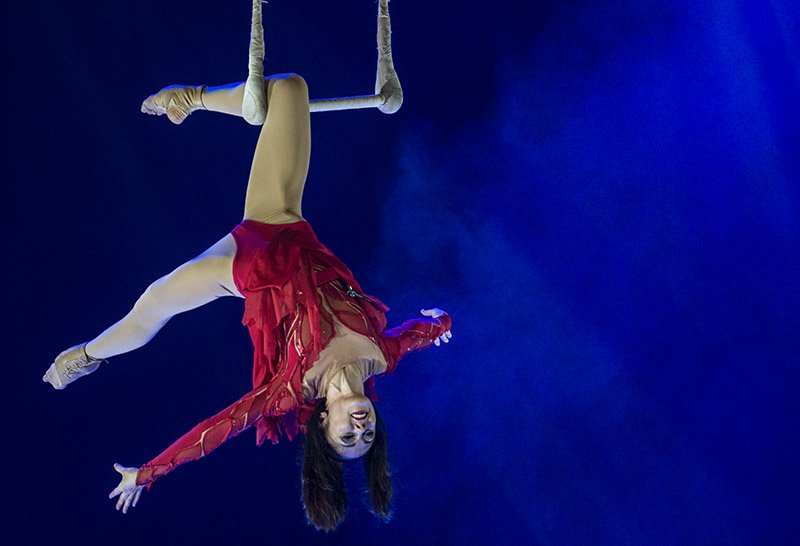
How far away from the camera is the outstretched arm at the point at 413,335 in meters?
2.42

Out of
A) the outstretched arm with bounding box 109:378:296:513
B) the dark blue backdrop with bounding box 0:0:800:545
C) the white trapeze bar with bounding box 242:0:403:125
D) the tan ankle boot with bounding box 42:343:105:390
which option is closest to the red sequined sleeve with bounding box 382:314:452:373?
A: the outstretched arm with bounding box 109:378:296:513

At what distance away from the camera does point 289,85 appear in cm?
244

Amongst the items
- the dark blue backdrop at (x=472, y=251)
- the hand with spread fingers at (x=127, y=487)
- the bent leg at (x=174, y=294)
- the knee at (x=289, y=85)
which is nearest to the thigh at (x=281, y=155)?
the knee at (x=289, y=85)

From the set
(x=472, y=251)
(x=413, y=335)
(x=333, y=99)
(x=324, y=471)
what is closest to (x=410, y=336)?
(x=413, y=335)

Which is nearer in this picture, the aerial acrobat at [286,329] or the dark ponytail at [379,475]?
the aerial acrobat at [286,329]

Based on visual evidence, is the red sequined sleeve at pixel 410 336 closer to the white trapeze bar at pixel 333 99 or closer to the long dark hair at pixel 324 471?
the long dark hair at pixel 324 471

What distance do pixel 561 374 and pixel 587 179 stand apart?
0.74 meters

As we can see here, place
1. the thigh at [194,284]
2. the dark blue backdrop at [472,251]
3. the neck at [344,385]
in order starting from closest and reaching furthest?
the neck at [344,385]
the thigh at [194,284]
the dark blue backdrop at [472,251]

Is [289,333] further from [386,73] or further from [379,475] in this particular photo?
[386,73]

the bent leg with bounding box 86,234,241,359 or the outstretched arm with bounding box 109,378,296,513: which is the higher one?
the bent leg with bounding box 86,234,241,359

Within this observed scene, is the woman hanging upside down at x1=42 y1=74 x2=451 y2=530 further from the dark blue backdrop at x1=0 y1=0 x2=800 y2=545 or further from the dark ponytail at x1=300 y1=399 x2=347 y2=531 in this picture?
the dark blue backdrop at x1=0 y1=0 x2=800 y2=545

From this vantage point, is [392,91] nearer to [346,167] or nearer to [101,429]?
[346,167]

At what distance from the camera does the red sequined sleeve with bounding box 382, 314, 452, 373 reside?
2.42 meters

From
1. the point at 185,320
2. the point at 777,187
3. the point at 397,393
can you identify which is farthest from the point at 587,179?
the point at 185,320
